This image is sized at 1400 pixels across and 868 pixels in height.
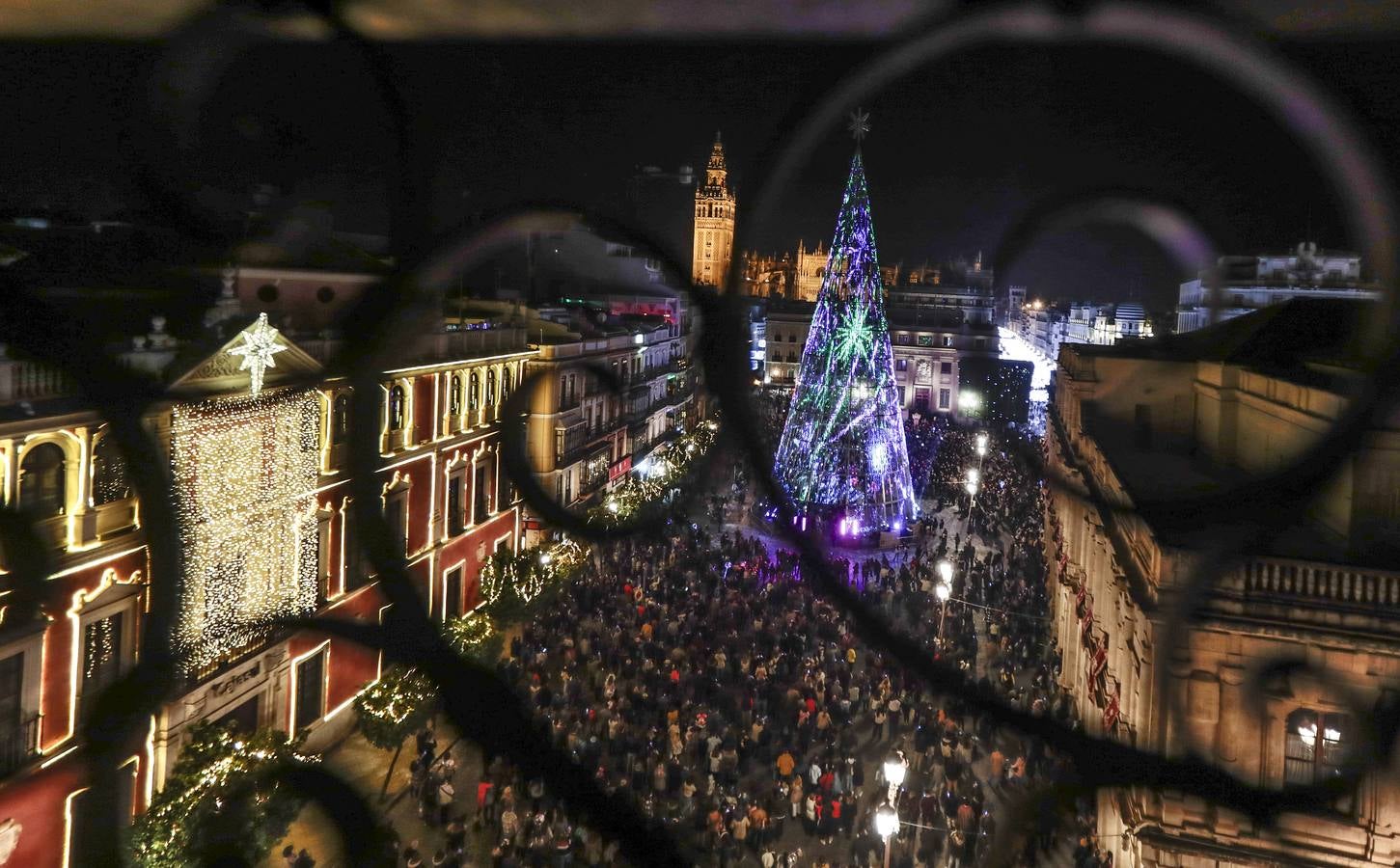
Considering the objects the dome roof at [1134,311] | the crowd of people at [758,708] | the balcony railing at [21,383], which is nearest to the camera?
the balcony railing at [21,383]

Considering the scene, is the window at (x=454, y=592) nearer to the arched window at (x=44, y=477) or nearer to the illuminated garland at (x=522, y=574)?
the illuminated garland at (x=522, y=574)

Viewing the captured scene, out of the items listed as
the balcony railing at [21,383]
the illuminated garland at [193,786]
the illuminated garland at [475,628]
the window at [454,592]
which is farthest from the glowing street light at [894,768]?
the window at [454,592]

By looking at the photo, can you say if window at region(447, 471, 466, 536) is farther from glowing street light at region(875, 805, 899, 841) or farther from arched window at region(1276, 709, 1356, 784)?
arched window at region(1276, 709, 1356, 784)

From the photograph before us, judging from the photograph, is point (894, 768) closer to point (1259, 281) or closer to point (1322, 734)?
point (1322, 734)

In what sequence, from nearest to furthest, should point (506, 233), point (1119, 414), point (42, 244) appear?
point (506, 233) → point (42, 244) → point (1119, 414)

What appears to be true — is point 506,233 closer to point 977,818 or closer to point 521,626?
point 977,818

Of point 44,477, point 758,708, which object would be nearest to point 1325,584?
point 758,708

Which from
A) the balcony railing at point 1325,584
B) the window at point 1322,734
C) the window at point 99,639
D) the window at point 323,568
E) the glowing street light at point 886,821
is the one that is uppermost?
the window at point 1322,734

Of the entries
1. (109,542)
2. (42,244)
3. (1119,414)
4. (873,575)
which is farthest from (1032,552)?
A: (42,244)
